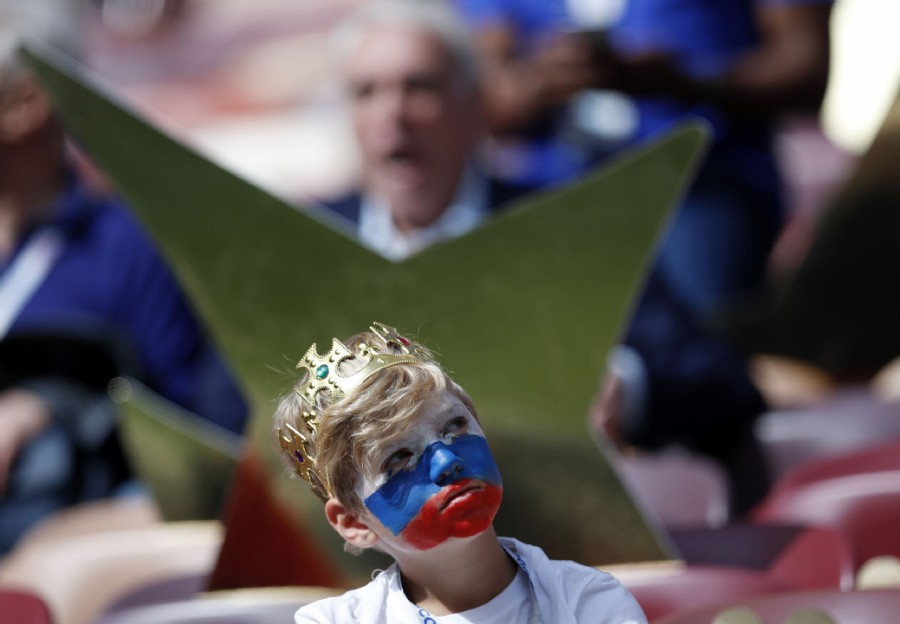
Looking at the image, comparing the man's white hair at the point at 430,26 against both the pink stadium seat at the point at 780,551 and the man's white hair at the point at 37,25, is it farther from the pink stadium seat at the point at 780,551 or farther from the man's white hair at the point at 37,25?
the pink stadium seat at the point at 780,551

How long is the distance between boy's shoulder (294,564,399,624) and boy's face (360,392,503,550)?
0.20 feet

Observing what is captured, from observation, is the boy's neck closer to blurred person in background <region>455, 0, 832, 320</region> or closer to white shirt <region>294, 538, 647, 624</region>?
white shirt <region>294, 538, 647, 624</region>

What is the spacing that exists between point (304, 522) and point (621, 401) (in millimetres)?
525

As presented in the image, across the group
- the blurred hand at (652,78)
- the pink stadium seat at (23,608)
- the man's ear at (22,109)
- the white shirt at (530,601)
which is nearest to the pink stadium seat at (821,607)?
the white shirt at (530,601)

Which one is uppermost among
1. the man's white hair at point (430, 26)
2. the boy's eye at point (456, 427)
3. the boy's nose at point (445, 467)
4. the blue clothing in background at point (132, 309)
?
the boy's eye at point (456, 427)

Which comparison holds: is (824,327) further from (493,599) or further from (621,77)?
(493,599)

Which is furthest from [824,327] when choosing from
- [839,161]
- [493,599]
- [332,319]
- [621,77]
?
[493,599]

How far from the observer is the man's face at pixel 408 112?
5.47 feet

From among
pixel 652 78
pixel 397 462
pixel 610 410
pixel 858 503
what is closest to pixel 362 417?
pixel 397 462

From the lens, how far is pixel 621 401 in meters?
1.52

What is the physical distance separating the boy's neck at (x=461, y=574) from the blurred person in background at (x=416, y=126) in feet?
3.01

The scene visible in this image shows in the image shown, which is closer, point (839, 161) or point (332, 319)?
point (332, 319)

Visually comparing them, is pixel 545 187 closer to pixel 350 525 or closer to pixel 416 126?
pixel 416 126

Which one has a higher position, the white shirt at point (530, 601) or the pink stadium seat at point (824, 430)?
the white shirt at point (530, 601)
